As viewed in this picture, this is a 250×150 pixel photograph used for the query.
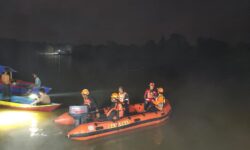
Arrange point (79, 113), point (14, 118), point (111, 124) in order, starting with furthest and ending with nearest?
point (14, 118) → point (111, 124) → point (79, 113)

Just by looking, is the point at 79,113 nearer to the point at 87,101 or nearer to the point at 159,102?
the point at 87,101

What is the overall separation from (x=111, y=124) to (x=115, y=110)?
2.02 feet

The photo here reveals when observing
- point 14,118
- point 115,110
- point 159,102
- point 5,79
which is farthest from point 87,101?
point 5,79

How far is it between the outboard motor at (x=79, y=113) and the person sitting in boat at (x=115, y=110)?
0.98m

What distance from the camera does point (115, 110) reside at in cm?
1123

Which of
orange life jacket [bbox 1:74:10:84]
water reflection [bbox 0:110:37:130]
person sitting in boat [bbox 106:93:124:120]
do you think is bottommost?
water reflection [bbox 0:110:37:130]

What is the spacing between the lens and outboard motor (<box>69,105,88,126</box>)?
34.2 ft

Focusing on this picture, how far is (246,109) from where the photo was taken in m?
17.8

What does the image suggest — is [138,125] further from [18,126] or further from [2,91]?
[2,91]

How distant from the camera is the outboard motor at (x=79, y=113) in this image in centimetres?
1043

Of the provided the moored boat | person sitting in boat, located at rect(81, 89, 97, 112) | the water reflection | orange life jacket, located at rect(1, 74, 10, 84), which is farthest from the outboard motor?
orange life jacket, located at rect(1, 74, 10, 84)

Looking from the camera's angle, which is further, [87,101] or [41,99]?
[41,99]

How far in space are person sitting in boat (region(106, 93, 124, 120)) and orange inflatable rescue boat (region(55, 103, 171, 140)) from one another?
7.5 inches

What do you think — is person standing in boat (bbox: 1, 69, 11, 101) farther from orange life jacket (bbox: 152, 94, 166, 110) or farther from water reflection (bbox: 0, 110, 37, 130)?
orange life jacket (bbox: 152, 94, 166, 110)
